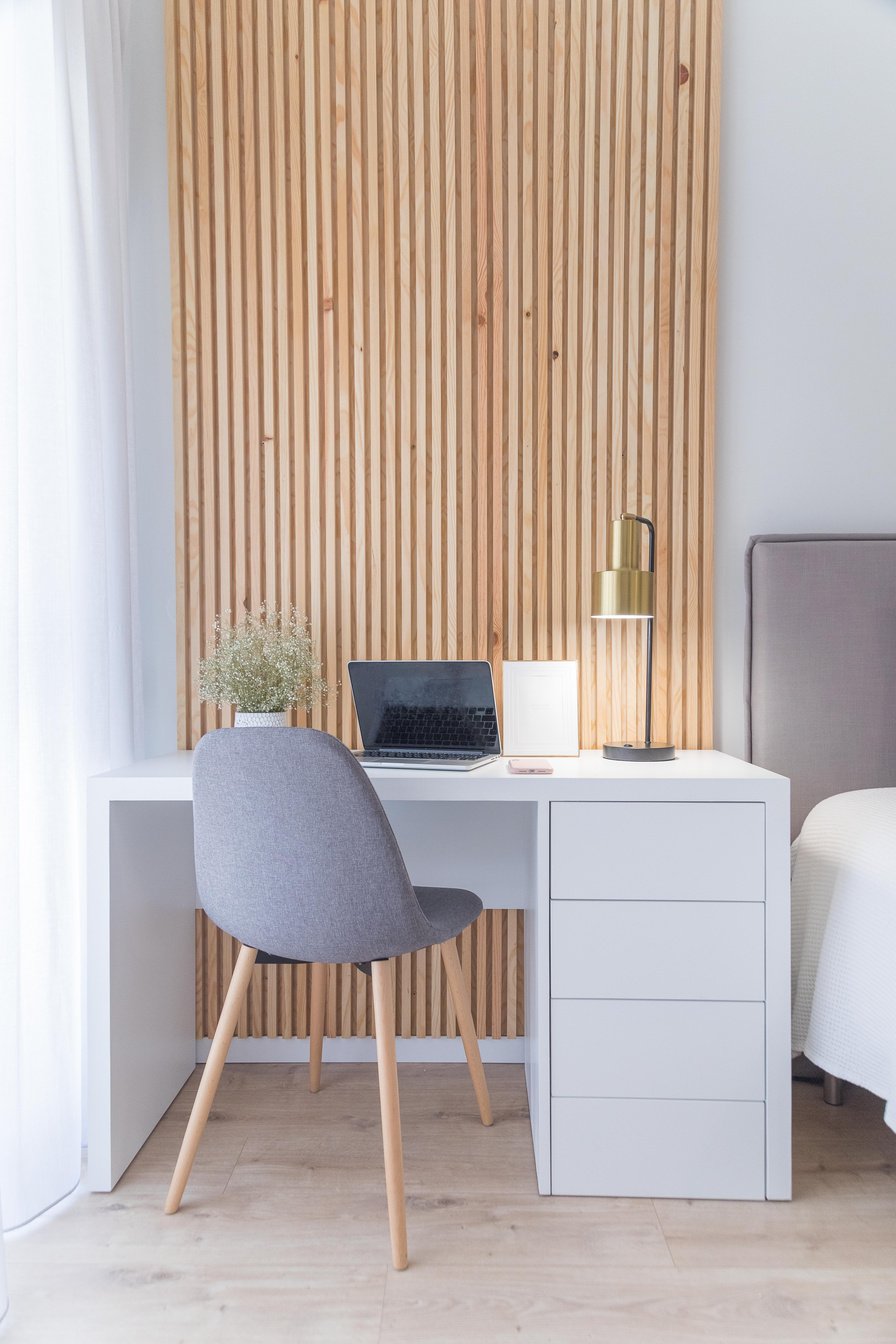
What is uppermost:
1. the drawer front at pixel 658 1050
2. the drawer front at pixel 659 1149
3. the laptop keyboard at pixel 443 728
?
the laptop keyboard at pixel 443 728

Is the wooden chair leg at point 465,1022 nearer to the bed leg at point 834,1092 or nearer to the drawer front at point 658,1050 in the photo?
the drawer front at point 658,1050

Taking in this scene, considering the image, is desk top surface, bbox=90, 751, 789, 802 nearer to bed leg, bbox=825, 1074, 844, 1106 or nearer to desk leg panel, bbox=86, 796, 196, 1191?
desk leg panel, bbox=86, 796, 196, 1191

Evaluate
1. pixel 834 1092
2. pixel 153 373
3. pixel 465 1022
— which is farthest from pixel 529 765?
pixel 153 373

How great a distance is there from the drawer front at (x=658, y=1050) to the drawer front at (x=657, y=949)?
29 mm

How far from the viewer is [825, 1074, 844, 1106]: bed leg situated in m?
1.92

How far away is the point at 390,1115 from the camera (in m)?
1.43

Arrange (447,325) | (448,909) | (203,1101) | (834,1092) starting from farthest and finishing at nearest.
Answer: (447,325) → (834,1092) → (448,909) → (203,1101)

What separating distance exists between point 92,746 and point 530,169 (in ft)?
5.62

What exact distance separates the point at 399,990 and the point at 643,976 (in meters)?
0.77

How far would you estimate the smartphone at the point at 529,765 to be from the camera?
67.2 inches

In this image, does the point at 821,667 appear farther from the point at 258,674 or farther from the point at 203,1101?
the point at 203,1101

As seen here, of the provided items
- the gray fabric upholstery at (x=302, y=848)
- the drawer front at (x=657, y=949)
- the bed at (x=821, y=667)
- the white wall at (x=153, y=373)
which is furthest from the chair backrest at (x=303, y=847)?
the bed at (x=821, y=667)

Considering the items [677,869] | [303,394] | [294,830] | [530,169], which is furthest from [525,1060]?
[530,169]

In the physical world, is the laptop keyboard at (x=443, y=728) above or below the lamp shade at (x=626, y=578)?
below
